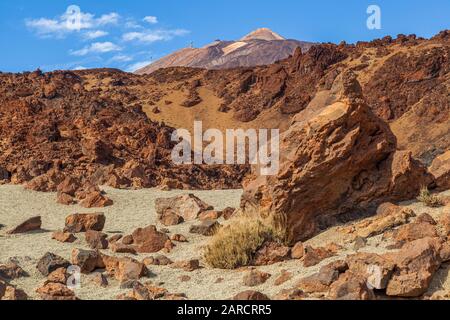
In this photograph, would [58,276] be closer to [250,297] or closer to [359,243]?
[250,297]

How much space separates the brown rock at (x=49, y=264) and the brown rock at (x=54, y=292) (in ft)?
3.09

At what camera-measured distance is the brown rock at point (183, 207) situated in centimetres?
1245

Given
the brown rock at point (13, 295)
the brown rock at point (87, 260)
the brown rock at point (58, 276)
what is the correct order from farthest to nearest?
the brown rock at point (87, 260), the brown rock at point (58, 276), the brown rock at point (13, 295)

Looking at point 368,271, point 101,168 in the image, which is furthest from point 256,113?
point 368,271

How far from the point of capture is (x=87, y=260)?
310 inches

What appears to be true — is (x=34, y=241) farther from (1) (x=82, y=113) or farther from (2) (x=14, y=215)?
(1) (x=82, y=113)

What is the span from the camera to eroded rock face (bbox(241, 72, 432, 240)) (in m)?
8.88

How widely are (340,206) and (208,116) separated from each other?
121ft

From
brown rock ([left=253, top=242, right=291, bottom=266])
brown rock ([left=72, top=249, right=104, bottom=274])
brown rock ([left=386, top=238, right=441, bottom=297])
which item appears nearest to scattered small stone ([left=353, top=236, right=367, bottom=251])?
brown rock ([left=253, top=242, right=291, bottom=266])

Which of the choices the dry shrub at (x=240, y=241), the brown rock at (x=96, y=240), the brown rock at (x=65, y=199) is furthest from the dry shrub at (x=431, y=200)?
the brown rock at (x=65, y=199)

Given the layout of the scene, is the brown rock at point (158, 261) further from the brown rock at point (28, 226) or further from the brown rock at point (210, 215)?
the brown rock at point (28, 226)

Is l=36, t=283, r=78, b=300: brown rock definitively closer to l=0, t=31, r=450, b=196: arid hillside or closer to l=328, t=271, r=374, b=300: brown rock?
l=328, t=271, r=374, b=300: brown rock

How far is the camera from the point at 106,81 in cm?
5538

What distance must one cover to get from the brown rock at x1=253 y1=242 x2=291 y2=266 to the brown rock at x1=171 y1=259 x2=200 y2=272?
828 millimetres
